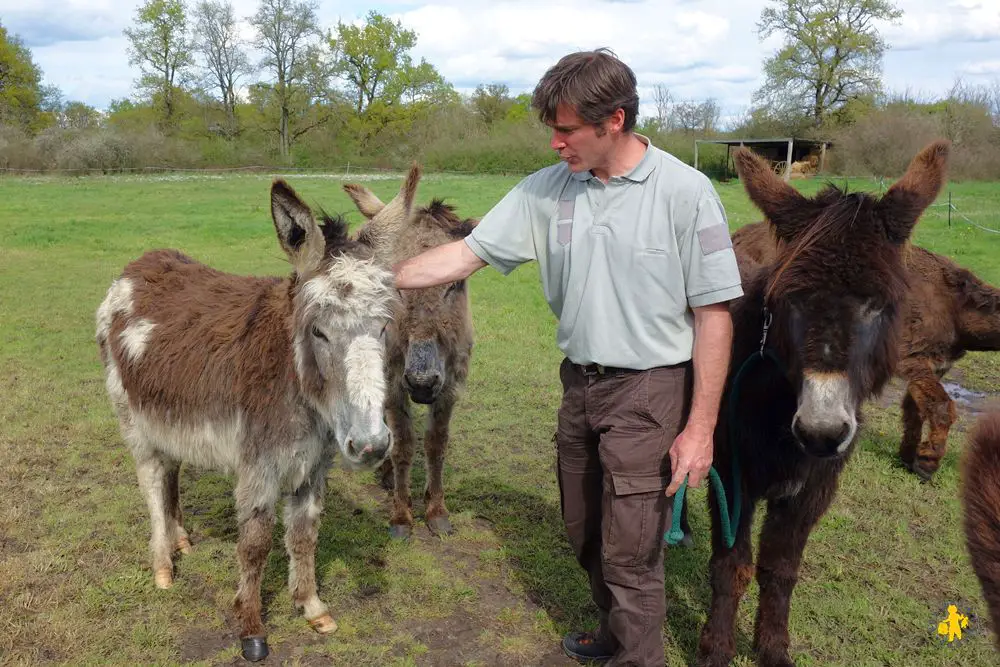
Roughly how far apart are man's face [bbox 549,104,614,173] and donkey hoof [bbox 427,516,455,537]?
3.19m

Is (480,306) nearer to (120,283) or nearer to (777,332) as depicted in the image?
(120,283)

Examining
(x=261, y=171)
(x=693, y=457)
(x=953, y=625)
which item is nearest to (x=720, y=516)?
(x=693, y=457)

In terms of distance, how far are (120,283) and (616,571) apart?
12.5 feet

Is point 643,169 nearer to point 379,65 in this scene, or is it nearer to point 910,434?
point 910,434

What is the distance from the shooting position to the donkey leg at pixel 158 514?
4.41m

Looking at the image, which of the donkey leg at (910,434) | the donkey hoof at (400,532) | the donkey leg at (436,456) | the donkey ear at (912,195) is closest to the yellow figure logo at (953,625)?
the donkey ear at (912,195)

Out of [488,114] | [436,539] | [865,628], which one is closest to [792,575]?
[865,628]

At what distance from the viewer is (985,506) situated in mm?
2273

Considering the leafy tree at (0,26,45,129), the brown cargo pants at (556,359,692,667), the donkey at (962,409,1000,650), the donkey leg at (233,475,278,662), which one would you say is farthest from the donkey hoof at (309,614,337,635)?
the leafy tree at (0,26,45,129)

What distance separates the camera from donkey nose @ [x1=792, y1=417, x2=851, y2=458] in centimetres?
277

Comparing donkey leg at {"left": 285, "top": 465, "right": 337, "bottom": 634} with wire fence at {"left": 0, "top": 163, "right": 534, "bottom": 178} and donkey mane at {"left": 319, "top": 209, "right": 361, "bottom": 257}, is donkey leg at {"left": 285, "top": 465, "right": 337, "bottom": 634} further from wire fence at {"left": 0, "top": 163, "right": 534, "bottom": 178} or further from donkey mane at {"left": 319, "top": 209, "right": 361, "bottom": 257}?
wire fence at {"left": 0, "top": 163, "right": 534, "bottom": 178}

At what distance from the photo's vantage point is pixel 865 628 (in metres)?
4.02

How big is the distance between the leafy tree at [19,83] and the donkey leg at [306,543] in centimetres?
5774

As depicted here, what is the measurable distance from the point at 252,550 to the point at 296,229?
1.69 meters
